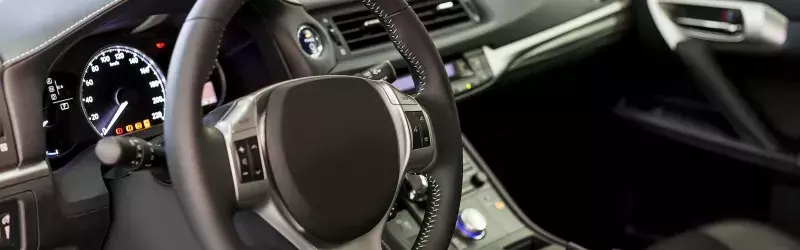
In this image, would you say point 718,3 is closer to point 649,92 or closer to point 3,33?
point 649,92

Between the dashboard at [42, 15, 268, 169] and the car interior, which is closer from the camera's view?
the car interior

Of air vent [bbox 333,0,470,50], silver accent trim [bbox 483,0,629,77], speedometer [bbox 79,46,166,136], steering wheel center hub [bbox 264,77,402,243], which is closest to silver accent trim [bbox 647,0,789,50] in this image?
silver accent trim [bbox 483,0,629,77]

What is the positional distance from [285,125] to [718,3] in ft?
3.88

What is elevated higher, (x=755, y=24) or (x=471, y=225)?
(x=755, y=24)

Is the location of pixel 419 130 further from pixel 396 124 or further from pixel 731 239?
pixel 731 239

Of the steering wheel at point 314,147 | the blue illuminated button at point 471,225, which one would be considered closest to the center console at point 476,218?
the blue illuminated button at point 471,225

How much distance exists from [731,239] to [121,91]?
84cm

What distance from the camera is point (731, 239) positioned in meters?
1.19

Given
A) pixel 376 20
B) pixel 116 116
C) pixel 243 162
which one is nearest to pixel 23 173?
pixel 116 116

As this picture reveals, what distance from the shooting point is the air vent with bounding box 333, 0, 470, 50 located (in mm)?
1549

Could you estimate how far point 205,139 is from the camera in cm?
85

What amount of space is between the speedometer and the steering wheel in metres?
0.29

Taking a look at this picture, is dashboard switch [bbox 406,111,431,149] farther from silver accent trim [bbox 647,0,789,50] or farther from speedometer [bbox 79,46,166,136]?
silver accent trim [bbox 647,0,789,50]

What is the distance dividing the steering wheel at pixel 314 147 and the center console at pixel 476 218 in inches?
13.6
